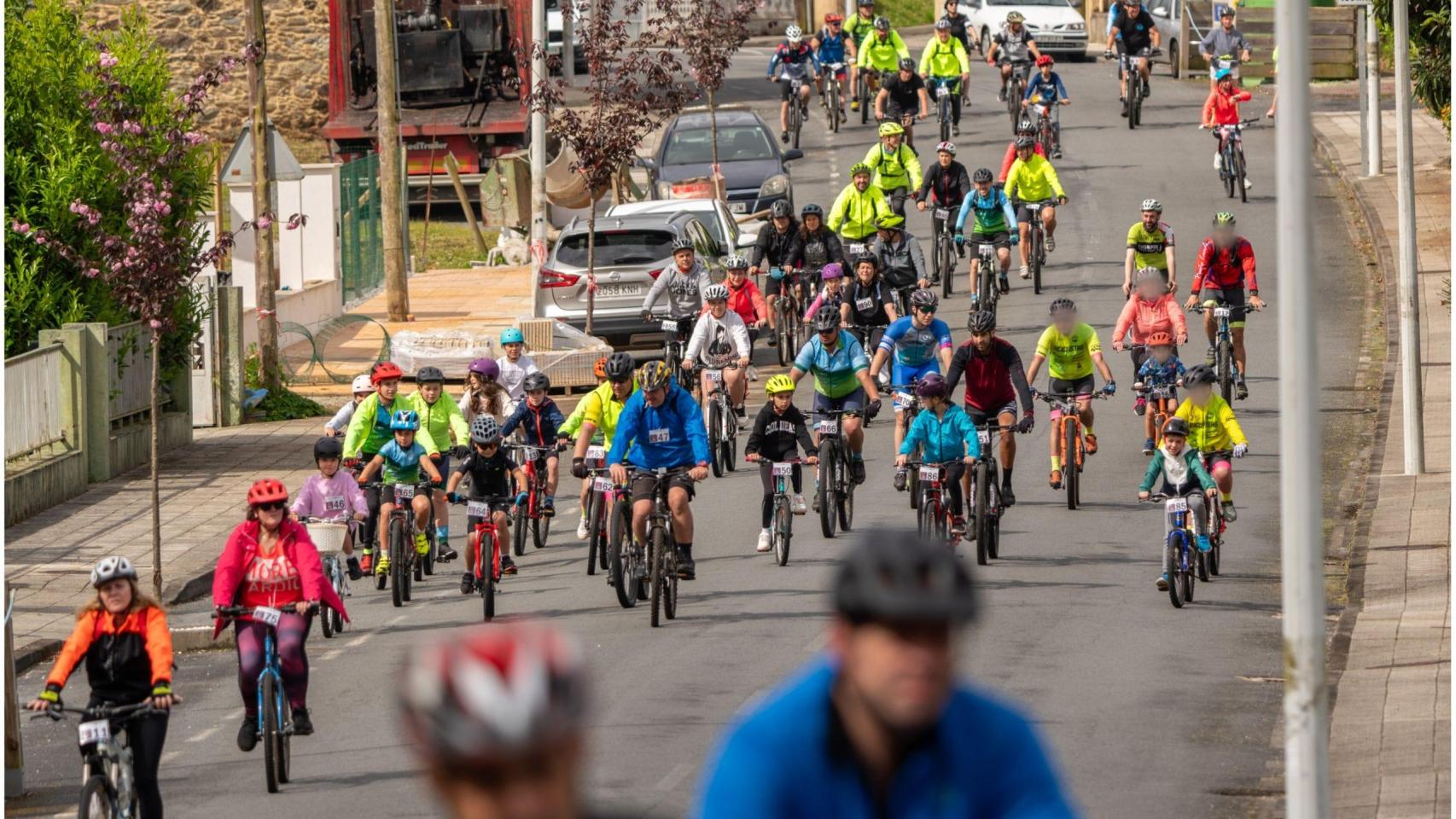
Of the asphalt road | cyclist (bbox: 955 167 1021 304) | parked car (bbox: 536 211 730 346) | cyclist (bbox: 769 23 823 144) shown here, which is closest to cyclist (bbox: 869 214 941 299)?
the asphalt road

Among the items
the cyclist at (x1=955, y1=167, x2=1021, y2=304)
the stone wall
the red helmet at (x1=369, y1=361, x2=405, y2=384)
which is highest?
the stone wall

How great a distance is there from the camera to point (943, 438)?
17359 millimetres

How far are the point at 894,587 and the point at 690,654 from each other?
37.8 ft

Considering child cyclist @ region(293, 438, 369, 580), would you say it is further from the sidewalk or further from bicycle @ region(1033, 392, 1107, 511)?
the sidewalk

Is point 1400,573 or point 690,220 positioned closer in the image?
point 1400,573

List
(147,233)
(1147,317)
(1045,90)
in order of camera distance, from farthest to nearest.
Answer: (1045,90) < (1147,317) < (147,233)

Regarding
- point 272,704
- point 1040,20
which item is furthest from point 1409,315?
point 1040,20

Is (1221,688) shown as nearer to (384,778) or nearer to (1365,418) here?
(384,778)

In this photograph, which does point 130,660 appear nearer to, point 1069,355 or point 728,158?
point 1069,355

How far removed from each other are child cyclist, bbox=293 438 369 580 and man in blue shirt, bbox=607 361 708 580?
6.85ft

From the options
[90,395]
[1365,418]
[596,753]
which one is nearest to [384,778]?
[596,753]

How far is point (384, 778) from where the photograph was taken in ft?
Answer: 39.2

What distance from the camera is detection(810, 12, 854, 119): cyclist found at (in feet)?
140

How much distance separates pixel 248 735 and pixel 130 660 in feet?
4.75
